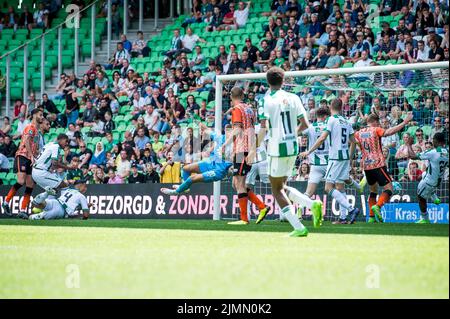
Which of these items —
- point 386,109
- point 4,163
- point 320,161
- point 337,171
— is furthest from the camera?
point 4,163

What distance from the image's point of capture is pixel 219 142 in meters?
16.2

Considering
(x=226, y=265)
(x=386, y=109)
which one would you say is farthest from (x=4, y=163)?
(x=226, y=265)

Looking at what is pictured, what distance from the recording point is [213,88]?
76.2 ft

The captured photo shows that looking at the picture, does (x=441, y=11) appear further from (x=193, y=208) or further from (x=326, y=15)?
(x=193, y=208)

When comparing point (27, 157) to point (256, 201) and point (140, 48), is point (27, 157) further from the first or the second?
point (140, 48)

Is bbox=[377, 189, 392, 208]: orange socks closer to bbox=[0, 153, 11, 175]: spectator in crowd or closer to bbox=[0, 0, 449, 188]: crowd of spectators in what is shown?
bbox=[0, 0, 449, 188]: crowd of spectators

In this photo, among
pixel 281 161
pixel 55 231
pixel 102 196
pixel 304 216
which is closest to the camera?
pixel 281 161

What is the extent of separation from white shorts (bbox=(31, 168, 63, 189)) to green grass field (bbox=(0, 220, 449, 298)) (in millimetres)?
5773

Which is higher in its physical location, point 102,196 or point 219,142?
point 219,142

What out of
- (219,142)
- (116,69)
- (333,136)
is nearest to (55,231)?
(219,142)

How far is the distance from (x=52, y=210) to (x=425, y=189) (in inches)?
296

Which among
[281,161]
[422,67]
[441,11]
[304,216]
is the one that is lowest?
[304,216]

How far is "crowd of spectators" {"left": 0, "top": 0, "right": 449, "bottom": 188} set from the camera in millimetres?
18447

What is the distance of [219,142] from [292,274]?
8.80 m
